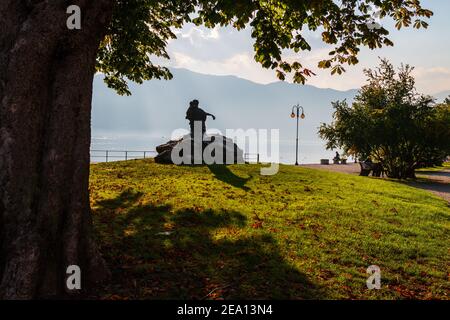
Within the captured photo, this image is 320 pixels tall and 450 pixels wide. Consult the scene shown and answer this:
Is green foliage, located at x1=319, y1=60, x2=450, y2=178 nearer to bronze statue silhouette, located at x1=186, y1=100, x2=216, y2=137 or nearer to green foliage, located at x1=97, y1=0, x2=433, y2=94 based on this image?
bronze statue silhouette, located at x1=186, y1=100, x2=216, y2=137

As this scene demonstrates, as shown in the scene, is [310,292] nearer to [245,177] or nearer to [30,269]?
[30,269]

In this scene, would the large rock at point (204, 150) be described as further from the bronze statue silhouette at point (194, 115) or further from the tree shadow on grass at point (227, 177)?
the tree shadow on grass at point (227, 177)

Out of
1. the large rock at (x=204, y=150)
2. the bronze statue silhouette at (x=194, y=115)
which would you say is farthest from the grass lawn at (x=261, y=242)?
the bronze statue silhouette at (x=194, y=115)

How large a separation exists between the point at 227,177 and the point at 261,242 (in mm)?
9711

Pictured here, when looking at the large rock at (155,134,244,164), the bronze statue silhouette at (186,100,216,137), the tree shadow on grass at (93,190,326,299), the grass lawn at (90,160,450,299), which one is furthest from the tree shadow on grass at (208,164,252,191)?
the tree shadow on grass at (93,190,326,299)

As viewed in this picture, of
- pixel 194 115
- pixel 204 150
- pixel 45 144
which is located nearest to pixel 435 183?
pixel 204 150

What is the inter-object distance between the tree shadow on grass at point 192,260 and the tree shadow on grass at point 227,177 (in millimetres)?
6075

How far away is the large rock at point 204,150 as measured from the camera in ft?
70.6

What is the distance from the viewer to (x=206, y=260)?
6.88 m

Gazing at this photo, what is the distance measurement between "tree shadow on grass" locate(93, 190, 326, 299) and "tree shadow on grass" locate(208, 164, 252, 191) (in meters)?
6.08

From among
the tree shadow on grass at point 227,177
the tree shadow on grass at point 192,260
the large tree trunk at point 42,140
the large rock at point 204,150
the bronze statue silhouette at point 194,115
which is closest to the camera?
the large tree trunk at point 42,140

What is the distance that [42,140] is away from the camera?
15.8ft

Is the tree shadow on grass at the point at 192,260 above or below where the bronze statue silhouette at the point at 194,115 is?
below

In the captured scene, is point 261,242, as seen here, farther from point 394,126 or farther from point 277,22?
point 394,126
